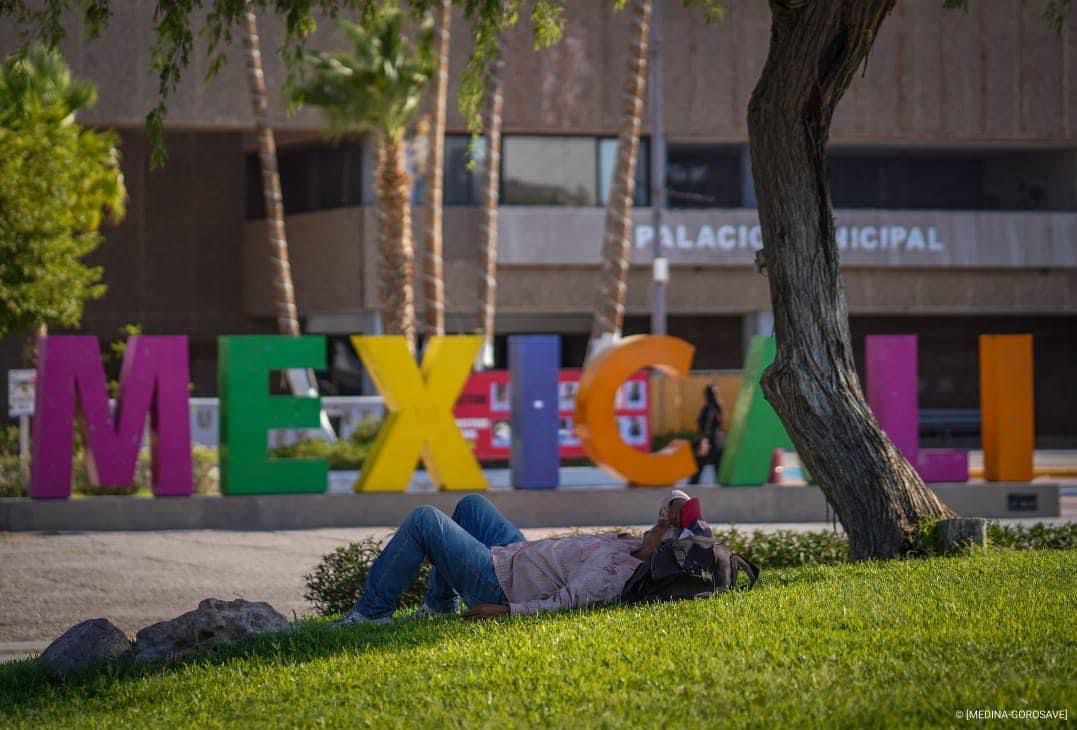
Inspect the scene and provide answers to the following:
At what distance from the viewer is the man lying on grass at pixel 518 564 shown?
8484 millimetres

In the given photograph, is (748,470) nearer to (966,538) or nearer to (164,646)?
(966,538)

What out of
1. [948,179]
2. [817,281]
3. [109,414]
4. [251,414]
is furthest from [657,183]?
[817,281]

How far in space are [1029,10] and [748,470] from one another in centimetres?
2293

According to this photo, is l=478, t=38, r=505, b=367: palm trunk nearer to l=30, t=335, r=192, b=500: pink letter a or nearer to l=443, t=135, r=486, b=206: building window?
l=443, t=135, r=486, b=206: building window

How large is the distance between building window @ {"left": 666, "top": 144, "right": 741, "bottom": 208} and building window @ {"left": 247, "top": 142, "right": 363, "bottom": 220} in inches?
315

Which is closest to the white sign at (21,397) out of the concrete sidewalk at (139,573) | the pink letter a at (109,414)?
the pink letter a at (109,414)

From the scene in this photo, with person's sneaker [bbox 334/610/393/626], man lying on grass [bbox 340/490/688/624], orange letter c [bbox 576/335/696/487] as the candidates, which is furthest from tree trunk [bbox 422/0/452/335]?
man lying on grass [bbox 340/490/688/624]

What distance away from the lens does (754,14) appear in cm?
3775

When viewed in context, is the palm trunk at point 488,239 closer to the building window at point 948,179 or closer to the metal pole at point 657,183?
the metal pole at point 657,183

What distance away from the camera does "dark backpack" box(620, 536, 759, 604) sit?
8344 millimetres

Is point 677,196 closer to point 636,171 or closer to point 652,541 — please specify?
point 636,171

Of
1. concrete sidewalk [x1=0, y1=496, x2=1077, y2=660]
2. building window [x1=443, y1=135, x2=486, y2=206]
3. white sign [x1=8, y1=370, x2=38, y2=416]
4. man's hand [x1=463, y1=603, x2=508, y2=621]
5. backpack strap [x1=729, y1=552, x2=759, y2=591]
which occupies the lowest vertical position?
concrete sidewalk [x1=0, y1=496, x2=1077, y2=660]

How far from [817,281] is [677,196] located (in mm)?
25674

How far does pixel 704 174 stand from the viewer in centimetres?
3972
